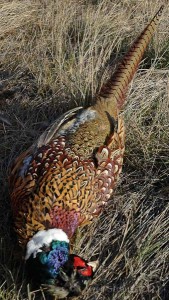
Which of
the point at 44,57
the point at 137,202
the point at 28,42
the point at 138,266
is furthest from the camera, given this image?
the point at 28,42

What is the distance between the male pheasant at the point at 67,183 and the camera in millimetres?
2189

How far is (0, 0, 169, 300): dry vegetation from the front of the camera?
251 centimetres

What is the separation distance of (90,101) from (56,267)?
4.86 ft

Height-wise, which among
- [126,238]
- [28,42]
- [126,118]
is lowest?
[126,238]

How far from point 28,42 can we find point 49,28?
23 centimetres

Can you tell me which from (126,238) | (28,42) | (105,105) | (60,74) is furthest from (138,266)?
(28,42)

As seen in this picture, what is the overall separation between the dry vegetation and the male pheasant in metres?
0.15

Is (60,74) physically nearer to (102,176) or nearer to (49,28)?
(49,28)

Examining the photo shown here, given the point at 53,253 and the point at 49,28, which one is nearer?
the point at 53,253

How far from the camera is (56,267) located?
2152mm

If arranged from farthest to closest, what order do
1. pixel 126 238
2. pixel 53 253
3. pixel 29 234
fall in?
pixel 126 238 < pixel 29 234 < pixel 53 253

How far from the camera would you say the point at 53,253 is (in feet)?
7.18

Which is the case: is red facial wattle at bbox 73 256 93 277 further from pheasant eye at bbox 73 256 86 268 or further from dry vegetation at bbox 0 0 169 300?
dry vegetation at bbox 0 0 169 300

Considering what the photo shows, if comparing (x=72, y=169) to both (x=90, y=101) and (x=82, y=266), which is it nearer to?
(x=82, y=266)
